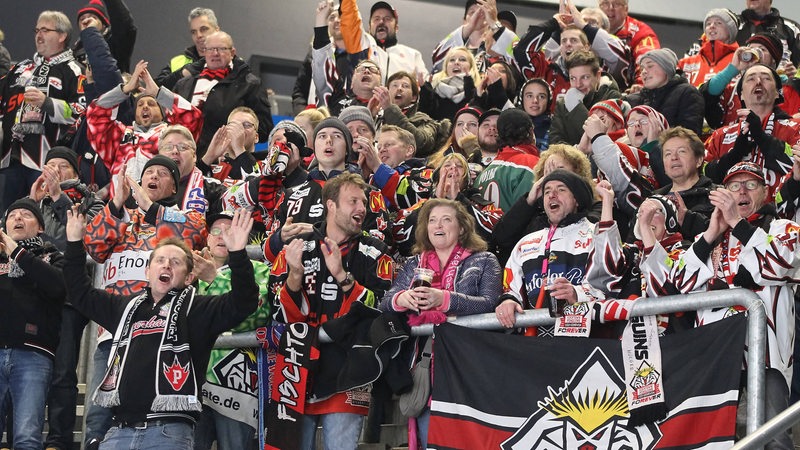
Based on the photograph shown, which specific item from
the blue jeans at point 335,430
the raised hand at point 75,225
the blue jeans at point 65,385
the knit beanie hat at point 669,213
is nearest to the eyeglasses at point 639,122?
the knit beanie hat at point 669,213

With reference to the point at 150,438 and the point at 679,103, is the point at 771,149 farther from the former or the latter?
the point at 150,438

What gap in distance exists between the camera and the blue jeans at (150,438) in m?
6.49

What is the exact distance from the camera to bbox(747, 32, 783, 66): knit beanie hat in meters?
10.3

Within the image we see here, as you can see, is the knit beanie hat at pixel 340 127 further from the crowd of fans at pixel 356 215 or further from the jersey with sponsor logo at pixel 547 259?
the jersey with sponsor logo at pixel 547 259

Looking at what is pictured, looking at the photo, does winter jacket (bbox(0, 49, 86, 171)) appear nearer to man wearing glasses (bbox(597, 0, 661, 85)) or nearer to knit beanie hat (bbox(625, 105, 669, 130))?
knit beanie hat (bbox(625, 105, 669, 130))

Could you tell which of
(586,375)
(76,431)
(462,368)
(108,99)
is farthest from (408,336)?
(108,99)

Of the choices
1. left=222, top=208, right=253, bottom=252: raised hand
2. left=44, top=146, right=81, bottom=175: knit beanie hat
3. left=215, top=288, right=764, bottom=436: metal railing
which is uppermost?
left=44, top=146, right=81, bottom=175: knit beanie hat

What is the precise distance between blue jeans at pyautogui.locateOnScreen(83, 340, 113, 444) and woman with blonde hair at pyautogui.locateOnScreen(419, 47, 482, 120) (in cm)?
457

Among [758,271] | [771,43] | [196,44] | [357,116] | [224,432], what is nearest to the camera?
[758,271]

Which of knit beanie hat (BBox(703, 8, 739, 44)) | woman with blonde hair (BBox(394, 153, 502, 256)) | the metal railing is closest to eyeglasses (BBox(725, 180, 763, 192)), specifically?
the metal railing

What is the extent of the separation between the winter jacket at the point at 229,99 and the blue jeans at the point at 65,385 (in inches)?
111

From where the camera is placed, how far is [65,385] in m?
7.66

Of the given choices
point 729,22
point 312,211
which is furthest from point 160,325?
point 729,22

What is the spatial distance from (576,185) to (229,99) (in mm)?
4683
